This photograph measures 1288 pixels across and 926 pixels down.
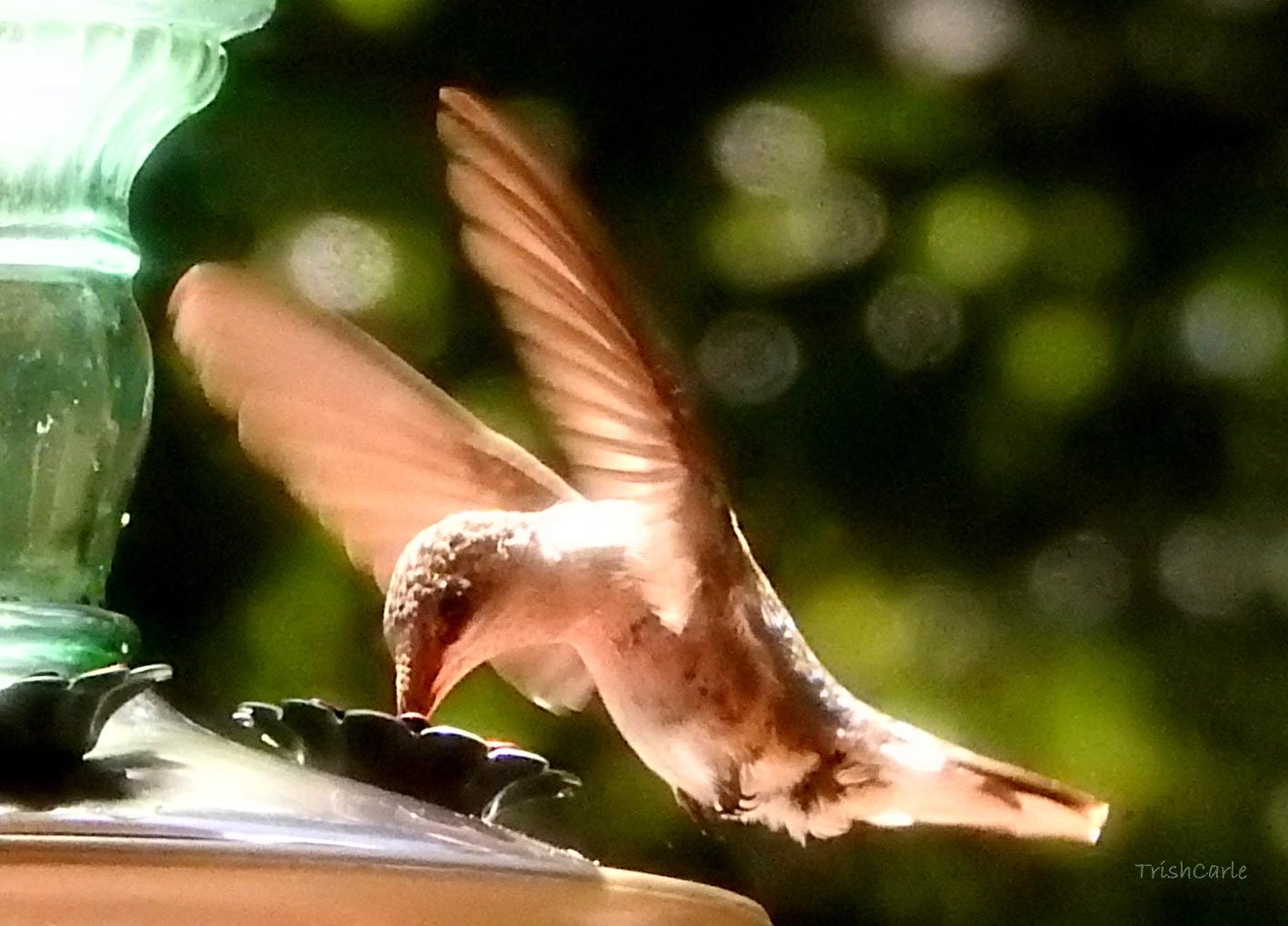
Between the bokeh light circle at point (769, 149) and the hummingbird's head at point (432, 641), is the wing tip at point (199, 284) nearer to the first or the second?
the hummingbird's head at point (432, 641)

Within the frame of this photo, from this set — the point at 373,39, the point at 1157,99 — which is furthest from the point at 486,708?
the point at 1157,99

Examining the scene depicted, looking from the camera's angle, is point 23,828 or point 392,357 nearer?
point 23,828

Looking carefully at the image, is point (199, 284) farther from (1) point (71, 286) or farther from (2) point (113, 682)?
(2) point (113, 682)

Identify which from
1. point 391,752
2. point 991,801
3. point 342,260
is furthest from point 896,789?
point 391,752

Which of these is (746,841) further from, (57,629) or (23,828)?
(23,828)

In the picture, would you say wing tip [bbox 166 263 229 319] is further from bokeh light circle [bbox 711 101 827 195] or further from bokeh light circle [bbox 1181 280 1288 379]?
bokeh light circle [bbox 1181 280 1288 379]

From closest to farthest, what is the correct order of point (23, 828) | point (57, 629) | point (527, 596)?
point (23, 828)
point (57, 629)
point (527, 596)

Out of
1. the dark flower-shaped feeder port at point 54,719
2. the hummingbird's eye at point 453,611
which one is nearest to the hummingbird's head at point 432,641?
the hummingbird's eye at point 453,611
